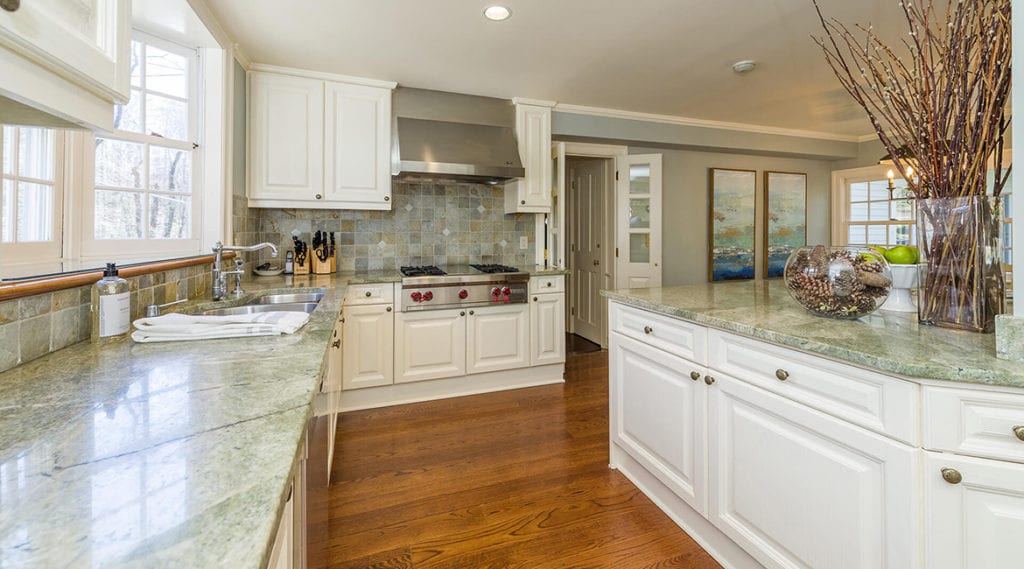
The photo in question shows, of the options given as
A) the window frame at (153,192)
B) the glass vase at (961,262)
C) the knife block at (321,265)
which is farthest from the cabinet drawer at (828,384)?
the knife block at (321,265)

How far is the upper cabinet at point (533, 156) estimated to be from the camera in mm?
3451

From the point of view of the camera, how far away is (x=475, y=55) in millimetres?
2719

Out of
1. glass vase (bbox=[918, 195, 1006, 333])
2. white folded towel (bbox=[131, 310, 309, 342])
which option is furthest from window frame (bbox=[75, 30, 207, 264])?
glass vase (bbox=[918, 195, 1006, 333])

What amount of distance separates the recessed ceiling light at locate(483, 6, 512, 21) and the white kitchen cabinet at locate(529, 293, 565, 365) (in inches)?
70.6

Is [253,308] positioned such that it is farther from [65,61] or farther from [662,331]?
[662,331]

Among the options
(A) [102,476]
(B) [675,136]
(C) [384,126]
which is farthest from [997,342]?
(B) [675,136]

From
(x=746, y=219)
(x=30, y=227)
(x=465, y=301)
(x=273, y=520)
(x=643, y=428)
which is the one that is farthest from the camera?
(x=746, y=219)

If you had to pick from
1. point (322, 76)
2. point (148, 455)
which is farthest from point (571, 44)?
point (148, 455)

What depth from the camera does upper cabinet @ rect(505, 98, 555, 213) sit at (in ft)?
11.3

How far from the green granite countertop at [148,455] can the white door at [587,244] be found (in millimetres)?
3873

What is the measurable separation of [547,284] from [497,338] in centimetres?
56

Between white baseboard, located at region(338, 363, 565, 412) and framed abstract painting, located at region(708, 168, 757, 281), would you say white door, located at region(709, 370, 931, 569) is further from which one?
framed abstract painting, located at region(708, 168, 757, 281)

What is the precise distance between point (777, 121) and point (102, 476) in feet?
16.4

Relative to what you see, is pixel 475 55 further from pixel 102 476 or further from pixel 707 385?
pixel 102 476
